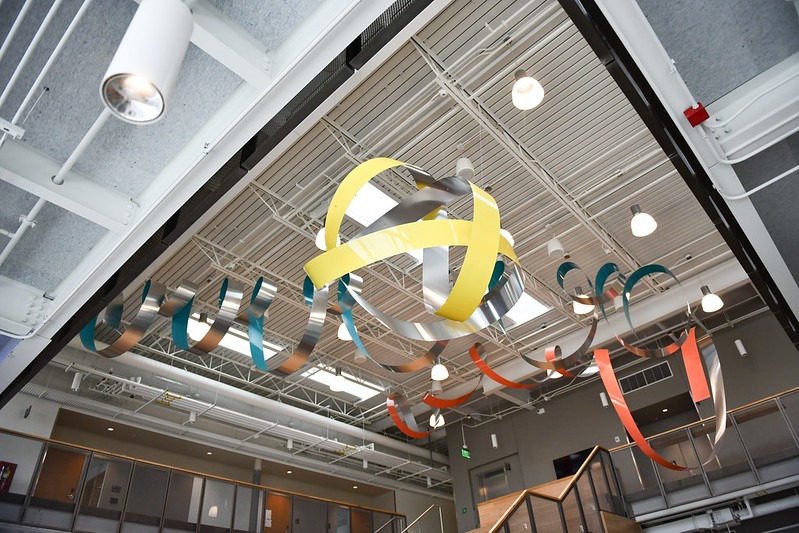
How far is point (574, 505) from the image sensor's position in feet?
27.2

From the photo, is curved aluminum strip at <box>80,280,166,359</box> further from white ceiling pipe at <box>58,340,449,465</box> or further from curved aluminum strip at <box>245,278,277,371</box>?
white ceiling pipe at <box>58,340,449,465</box>

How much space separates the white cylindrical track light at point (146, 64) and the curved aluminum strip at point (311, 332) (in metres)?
2.62

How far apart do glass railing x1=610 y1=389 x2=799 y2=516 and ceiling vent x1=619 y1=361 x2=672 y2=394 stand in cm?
383

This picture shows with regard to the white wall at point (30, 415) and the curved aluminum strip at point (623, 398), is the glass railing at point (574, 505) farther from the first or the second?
the white wall at point (30, 415)

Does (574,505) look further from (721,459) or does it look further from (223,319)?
(223,319)

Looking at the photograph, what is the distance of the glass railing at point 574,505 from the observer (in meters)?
7.55

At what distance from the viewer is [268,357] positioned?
522 inches

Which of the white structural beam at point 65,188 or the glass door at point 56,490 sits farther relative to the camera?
the glass door at point 56,490

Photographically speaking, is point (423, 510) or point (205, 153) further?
point (423, 510)

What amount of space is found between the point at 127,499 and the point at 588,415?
11650mm

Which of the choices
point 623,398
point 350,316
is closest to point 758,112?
point 350,316

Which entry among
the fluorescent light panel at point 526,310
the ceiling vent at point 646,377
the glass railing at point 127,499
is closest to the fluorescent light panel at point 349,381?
the glass railing at point 127,499

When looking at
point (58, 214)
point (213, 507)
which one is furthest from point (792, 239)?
point (213, 507)

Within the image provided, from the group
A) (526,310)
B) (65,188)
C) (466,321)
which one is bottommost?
(466,321)
